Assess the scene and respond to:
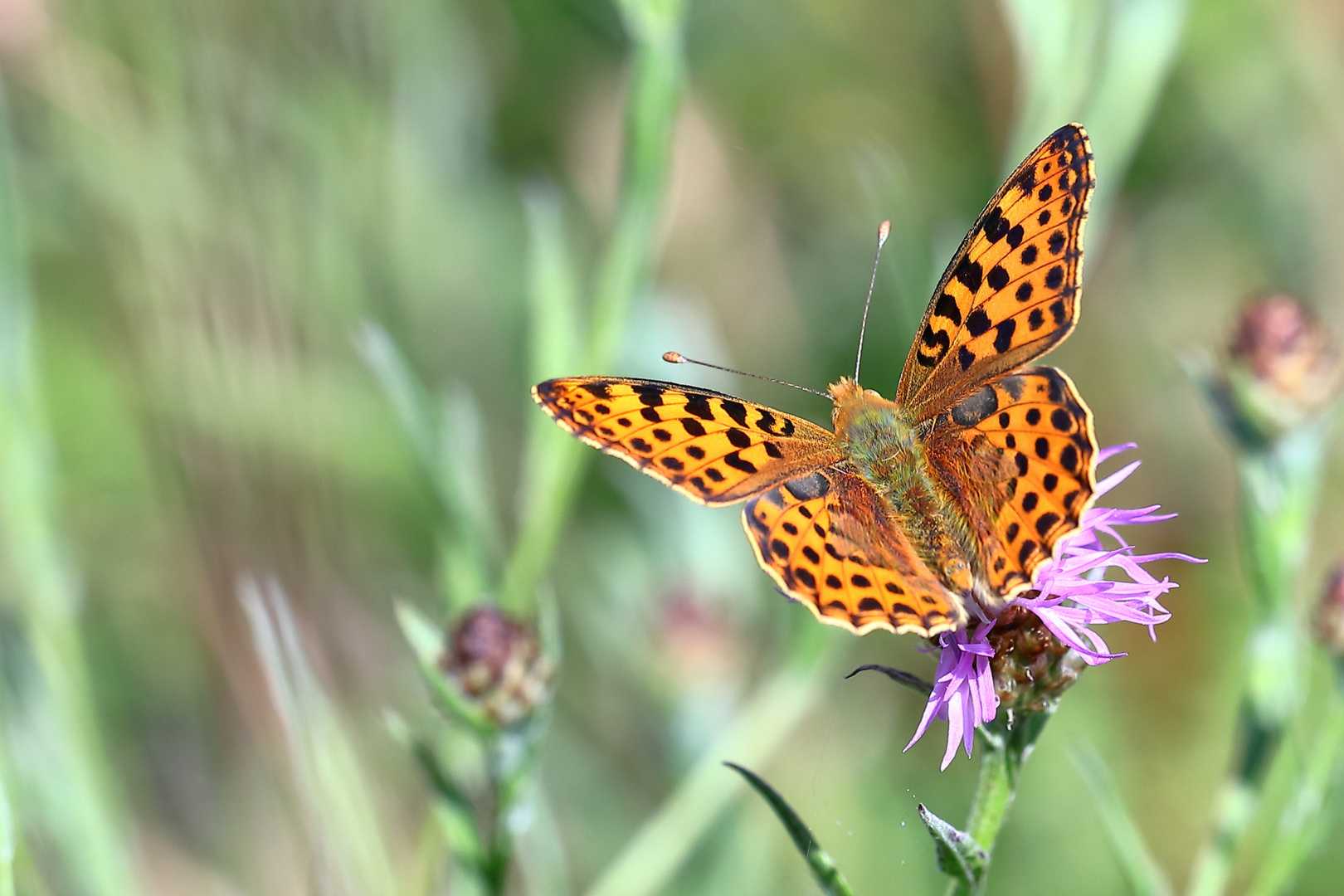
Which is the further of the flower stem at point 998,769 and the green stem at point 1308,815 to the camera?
the green stem at point 1308,815

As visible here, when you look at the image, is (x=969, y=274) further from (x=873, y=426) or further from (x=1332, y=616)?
(x=1332, y=616)

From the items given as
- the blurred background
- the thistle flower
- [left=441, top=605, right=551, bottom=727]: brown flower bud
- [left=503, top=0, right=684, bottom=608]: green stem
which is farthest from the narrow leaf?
the thistle flower

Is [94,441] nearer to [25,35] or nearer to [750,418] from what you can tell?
[25,35]

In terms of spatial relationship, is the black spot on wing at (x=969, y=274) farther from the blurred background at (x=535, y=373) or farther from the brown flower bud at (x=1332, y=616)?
the brown flower bud at (x=1332, y=616)

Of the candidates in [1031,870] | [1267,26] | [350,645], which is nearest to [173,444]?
[350,645]

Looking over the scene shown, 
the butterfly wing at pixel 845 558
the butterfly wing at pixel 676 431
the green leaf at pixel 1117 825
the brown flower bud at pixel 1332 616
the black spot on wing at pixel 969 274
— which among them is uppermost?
the black spot on wing at pixel 969 274

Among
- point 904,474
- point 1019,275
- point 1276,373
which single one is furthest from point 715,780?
point 1276,373

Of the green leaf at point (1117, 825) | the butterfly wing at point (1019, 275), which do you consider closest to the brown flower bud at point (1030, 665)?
the green leaf at point (1117, 825)
